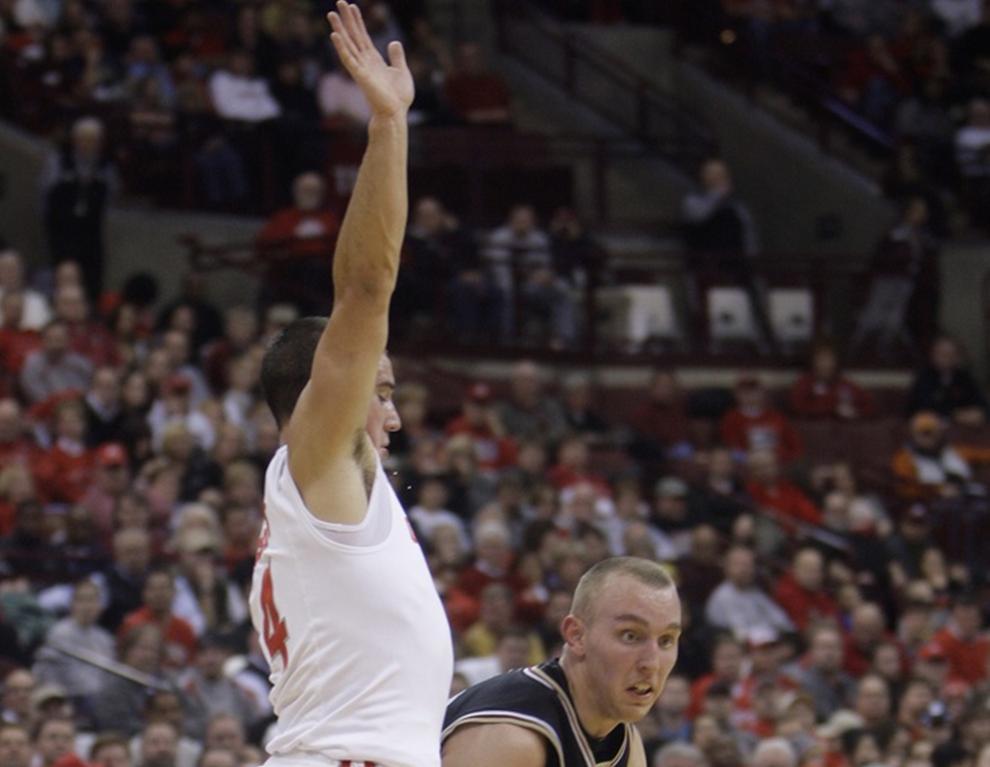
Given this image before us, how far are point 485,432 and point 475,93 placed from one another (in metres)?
5.67

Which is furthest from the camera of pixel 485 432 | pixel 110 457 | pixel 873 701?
pixel 485 432

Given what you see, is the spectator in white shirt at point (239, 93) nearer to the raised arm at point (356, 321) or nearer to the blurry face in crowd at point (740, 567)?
the blurry face in crowd at point (740, 567)

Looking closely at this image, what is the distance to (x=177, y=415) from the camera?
48.4 ft

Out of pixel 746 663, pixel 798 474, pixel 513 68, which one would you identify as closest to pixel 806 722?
pixel 746 663

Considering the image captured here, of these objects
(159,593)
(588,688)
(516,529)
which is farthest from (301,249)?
(588,688)

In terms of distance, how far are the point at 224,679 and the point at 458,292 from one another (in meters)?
6.87

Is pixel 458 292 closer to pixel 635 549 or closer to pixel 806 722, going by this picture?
pixel 635 549

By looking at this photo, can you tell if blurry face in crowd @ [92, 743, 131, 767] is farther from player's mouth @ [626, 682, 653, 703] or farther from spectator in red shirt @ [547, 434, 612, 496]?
spectator in red shirt @ [547, 434, 612, 496]

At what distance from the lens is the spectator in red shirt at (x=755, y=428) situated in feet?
57.8

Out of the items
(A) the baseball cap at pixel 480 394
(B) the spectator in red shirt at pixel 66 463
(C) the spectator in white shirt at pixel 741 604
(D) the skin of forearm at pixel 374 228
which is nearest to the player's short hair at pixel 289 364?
(D) the skin of forearm at pixel 374 228

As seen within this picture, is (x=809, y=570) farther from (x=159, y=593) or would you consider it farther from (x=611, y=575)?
(x=611, y=575)

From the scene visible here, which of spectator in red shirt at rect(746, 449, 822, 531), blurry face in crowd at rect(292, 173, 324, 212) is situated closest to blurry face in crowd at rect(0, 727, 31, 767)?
spectator in red shirt at rect(746, 449, 822, 531)

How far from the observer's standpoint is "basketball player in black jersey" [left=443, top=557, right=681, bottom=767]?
218 inches

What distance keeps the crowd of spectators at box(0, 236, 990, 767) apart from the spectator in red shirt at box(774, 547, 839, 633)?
0.7 inches
